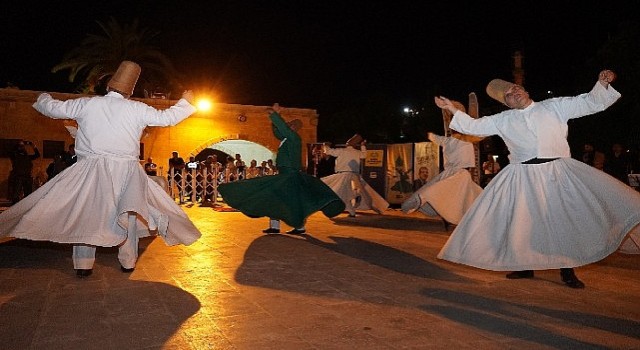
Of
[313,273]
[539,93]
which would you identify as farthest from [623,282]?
[539,93]

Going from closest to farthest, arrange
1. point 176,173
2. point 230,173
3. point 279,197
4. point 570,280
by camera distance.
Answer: point 570,280, point 279,197, point 176,173, point 230,173

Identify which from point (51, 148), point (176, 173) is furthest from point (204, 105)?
point (51, 148)

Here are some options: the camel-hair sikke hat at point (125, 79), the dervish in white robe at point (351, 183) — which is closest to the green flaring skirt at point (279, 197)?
the camel-hair sikke hat at point (125, 79)

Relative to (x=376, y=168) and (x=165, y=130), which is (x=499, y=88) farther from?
(x=165, y=130)

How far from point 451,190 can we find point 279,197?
3163 millimetres

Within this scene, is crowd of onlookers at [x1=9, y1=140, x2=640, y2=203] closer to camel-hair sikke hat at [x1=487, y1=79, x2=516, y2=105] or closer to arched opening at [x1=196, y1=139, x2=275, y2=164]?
arched opening at [x1=196, y1=139, x2=275, y2=164]

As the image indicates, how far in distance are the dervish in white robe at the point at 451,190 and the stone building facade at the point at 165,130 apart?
12.8 m

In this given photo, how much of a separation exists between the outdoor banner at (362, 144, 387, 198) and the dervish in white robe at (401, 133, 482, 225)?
7473mm

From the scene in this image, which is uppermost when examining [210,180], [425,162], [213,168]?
[425,162]

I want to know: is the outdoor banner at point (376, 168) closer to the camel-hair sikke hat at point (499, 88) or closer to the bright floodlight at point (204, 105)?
the bright floodlight at point (204, 105)

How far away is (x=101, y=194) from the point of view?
5.35m

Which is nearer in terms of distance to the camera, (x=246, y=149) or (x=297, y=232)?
(x=297, y=232)

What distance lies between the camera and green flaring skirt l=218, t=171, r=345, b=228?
28.7ft

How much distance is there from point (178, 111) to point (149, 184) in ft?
2.81
